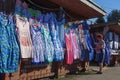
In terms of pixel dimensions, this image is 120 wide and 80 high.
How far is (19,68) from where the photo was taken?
320 inches

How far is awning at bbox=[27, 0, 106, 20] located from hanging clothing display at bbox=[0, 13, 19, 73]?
223cm

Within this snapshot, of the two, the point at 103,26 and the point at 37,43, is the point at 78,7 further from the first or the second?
the point at 103,26

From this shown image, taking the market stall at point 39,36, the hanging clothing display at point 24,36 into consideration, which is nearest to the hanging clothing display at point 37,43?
the market stall at point 39,36

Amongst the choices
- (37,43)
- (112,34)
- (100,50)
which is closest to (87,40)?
(100,50)

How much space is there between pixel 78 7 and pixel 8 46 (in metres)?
4.36

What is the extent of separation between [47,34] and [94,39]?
15.7 feet

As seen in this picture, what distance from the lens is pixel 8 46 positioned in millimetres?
7301

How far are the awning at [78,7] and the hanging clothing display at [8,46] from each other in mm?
2227

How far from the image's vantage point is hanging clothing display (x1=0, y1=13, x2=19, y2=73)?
23.4 ft

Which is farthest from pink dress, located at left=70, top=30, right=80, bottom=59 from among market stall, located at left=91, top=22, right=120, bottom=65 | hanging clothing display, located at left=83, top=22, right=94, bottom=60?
market stall, located at left=91, top=22, right=120, bottom=65

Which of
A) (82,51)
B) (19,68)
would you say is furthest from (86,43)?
(19,68)

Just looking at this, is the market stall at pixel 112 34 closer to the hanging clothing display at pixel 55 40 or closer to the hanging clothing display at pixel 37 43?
the hanging clothing display at pixel 55 40

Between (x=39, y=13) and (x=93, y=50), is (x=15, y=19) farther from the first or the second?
(x=93, y=50)

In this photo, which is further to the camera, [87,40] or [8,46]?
[87,40]
